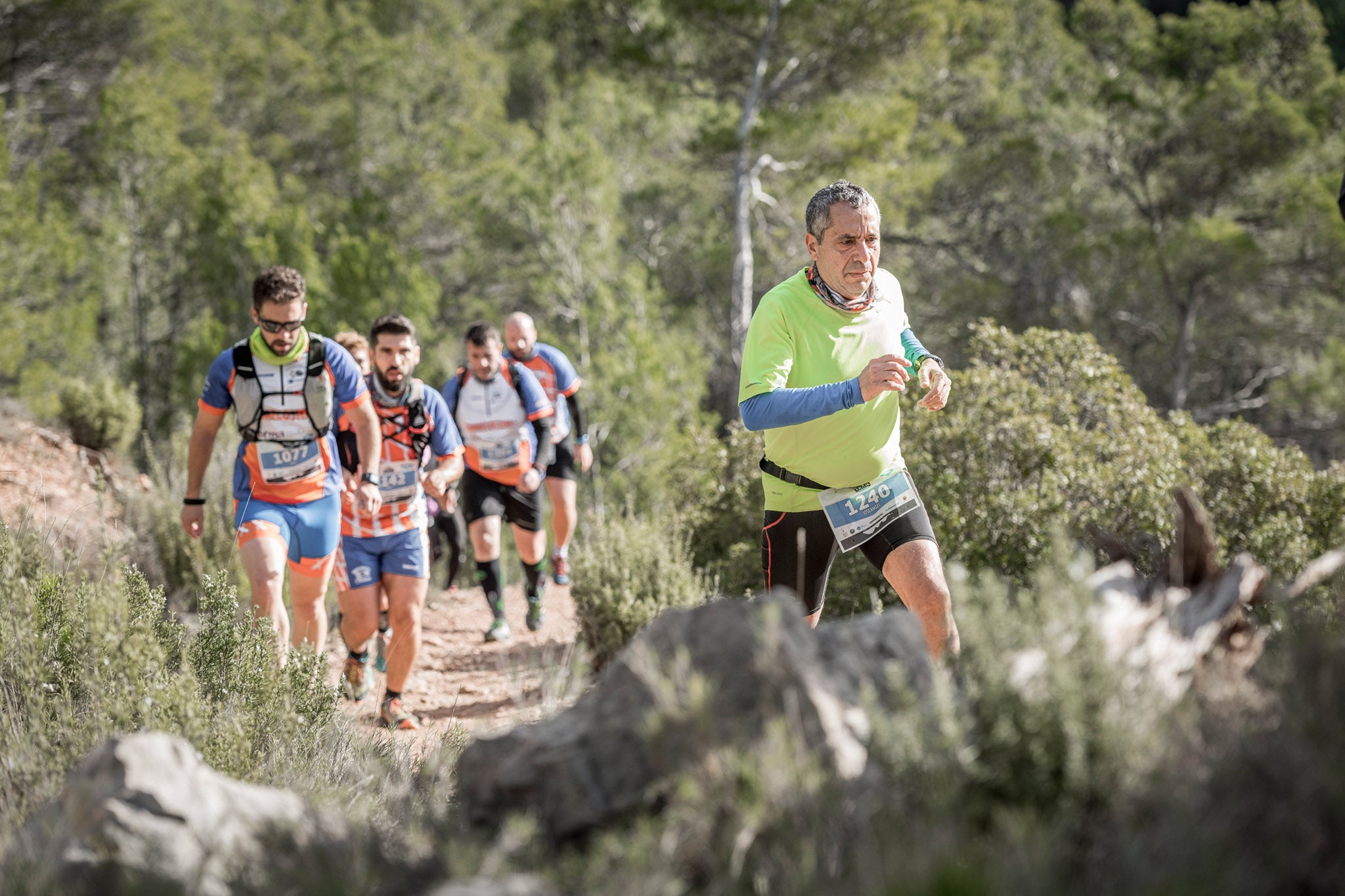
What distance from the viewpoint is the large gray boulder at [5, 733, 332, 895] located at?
175 centimetres

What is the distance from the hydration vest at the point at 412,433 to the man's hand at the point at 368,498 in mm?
533

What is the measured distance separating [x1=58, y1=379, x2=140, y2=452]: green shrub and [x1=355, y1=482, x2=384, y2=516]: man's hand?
907 centimetres

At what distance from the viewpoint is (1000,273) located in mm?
18484

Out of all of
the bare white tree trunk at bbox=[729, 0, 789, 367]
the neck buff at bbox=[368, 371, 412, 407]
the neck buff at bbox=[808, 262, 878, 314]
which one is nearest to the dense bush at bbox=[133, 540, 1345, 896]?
the neck buff at bbox=[808, 262, 878, 314]

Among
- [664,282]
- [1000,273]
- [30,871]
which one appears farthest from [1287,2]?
[30,871]

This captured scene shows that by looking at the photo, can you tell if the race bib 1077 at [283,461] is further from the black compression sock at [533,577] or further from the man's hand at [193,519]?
the black compression sock at [533,577]

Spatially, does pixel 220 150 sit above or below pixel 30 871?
above

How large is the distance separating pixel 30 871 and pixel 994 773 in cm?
170

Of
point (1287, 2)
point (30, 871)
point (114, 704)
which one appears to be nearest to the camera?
point (30, 871)

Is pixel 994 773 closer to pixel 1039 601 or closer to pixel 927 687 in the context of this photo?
pixel 927 687

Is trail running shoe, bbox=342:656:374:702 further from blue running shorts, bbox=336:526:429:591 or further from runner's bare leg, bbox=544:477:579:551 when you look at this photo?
runner's bare leg, bbox=544:477:579:551

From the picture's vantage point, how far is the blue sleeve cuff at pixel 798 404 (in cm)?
295

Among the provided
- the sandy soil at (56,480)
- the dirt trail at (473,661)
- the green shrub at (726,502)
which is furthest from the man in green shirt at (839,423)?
the sandy soil at (56,480)

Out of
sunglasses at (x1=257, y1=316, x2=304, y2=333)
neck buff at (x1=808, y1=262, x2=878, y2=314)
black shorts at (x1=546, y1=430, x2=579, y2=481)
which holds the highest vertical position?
sunglasses at (x1=257, y1=316, x2=304, y2=333)
